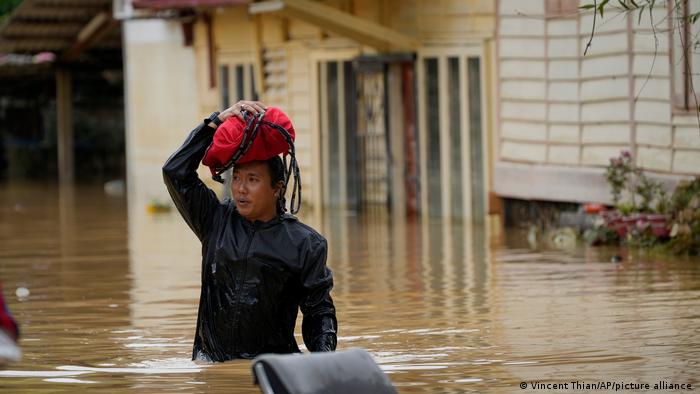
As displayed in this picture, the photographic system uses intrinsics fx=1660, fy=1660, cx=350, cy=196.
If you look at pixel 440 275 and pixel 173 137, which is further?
pixel 173 137

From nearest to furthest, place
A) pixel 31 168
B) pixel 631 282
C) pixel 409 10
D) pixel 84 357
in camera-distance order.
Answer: pixel 84 357 < pixel 631 282 < pixel 409 10 < pixel 31 168

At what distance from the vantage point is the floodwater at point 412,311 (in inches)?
336

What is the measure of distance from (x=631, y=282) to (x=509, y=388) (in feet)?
17.0

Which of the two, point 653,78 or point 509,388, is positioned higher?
point 653,78

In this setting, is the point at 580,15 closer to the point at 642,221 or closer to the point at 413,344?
the point at 642,221

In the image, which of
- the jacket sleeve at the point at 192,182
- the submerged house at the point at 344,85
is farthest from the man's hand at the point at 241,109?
the submerged house at the point at 344,85

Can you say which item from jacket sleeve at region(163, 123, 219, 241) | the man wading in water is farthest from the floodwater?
jacket sleeve at region(163, 123, 219, 241)

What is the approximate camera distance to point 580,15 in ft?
58.6

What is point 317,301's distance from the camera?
711 centimetres

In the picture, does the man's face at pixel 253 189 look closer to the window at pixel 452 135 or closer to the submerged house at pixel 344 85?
the submerged house at pixel 344 85

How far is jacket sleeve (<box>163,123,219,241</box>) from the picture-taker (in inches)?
289

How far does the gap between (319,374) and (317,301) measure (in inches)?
43.9

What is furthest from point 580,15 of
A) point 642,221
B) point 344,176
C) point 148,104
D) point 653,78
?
point 148,104

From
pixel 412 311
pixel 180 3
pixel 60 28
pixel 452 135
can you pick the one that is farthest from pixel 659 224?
pixel 60 28
